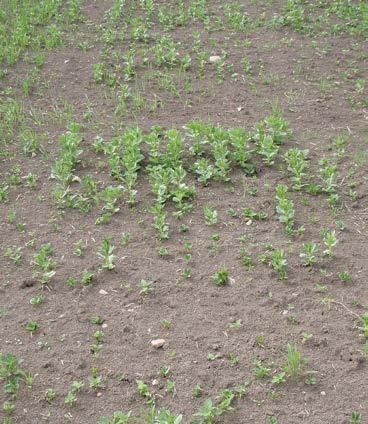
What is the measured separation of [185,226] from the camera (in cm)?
542

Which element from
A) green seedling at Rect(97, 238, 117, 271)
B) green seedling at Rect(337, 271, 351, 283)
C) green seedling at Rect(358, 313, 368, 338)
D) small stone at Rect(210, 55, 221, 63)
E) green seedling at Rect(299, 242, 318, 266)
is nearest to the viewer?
green seedling at Rect(358, 313, 368, 338)

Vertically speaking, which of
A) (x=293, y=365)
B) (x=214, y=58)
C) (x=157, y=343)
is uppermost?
(x=293, y=365)

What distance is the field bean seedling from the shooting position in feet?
13.1

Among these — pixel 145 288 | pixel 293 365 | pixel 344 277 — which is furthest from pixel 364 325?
pixel 145 288

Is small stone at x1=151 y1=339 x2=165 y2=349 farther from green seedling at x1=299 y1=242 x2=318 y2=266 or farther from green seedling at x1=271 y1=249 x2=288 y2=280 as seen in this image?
green seedling at x1=299 y1=242 x2=318 y2=266

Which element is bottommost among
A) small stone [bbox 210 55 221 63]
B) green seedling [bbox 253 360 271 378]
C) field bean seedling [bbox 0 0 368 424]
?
small stone [bbox 210 55 221 63]

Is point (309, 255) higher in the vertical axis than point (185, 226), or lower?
higher

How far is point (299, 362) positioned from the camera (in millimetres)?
4020

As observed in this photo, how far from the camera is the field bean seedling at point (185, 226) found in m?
3.99

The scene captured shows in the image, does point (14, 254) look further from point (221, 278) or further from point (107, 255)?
point (221, 278)

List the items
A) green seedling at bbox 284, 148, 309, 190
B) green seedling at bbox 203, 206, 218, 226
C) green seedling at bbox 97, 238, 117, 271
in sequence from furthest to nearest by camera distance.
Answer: green seedling at bbox 284, 148, 309, 190
green seedling at bbox 203, 206, 218, 226
green seedling at bbox 97, 238, 117, 271

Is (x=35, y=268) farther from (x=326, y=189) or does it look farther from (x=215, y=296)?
(x=326, y=189)

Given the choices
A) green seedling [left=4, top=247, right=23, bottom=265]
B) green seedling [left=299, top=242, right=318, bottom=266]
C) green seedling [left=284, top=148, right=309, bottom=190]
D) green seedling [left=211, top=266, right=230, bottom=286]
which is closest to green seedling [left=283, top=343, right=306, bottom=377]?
green seedling [left=211, top=266, right=230, bottom=286]

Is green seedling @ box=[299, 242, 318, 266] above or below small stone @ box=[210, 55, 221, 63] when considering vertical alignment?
above
